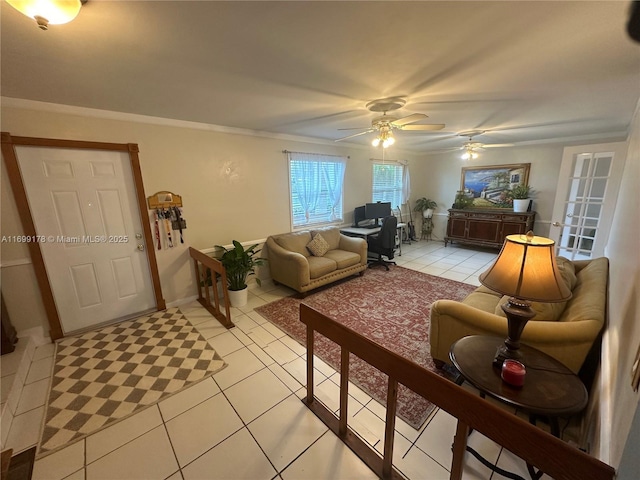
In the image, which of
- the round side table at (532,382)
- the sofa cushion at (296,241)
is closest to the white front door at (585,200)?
the round side table at (532,382)

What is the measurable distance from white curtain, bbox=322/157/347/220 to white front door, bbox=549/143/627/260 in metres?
3.42

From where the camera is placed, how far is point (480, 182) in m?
5.85

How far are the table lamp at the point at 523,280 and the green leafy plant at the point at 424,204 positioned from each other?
5.62 m

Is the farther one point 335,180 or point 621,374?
point 335,180

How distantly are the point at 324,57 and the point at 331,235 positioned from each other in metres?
3.16

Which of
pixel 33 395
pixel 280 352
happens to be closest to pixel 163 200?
pixel 33 395

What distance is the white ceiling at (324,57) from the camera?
1.19m

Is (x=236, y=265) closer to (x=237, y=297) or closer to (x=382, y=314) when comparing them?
(x=237, y=297)

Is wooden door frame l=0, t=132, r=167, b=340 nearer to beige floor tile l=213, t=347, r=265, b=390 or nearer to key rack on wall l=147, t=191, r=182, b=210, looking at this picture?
key rack on wall l=147, t=191, r=182, b=210

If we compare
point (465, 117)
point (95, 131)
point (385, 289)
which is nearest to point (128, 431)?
point (95, 131)

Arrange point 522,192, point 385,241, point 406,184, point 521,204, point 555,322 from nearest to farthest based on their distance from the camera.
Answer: point 555,322, point 385,241, point 521,204, point 522,192, point 406,184

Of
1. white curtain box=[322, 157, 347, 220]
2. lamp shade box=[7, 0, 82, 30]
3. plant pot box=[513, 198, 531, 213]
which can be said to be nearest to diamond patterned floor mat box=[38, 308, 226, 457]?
lamp shade box=[7, 0, 82, 30]

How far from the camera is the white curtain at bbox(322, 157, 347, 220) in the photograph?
4.85 metres

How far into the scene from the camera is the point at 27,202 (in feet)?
7.76
